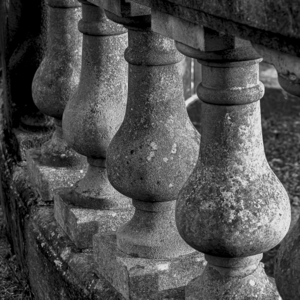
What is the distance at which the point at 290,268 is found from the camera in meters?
1.65

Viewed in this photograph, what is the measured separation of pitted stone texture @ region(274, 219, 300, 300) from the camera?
1637mm

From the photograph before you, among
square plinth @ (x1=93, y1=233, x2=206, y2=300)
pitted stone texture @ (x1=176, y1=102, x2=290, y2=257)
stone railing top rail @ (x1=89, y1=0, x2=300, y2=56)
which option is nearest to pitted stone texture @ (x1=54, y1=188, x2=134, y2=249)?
square plinth @ (x1=93, y1=233, x2=206, y2=300)

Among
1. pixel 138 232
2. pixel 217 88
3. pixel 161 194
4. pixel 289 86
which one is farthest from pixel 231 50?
pixel 138 232

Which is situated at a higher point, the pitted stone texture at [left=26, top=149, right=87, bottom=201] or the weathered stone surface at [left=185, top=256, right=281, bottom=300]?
the weathered stone surface at [left=185, top=256, right=281, bottom=300]

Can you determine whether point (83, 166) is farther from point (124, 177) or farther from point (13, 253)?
point (124, 177)

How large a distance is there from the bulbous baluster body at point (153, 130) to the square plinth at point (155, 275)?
0.19 metres

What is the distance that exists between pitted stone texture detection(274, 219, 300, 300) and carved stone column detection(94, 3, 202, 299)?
814 millimetres

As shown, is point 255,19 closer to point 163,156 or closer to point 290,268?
point 290,268

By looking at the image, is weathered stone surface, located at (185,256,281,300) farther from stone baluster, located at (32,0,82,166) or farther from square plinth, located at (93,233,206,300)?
stone baluster, located at (32,0,82,166)

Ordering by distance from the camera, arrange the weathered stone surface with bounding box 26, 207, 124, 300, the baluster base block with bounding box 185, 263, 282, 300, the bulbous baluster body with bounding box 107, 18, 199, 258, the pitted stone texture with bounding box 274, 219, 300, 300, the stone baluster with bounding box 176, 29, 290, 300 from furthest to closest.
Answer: the weathered stone surface with bounding box 26, 207, 124, 300 < the bulbous baluster body with bounding box 107, 18, 199, 258 < the baluster base block with bounding box 185, 263, 282, 300 < the stone baluster with bounding box 176, 29, 290, 300 < the pitted stone texture with bounding box 274, 219, 300, 300

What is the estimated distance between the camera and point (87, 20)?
2842 millimetres

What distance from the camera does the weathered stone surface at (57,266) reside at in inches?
109

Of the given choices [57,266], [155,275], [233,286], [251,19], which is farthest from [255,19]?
[57,266]

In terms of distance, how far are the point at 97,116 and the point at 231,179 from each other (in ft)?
3.13
